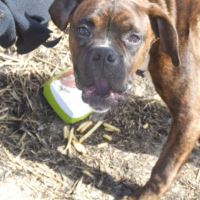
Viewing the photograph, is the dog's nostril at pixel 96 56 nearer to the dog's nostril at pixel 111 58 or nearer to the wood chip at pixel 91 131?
the dog's nostril at pixel 111 58

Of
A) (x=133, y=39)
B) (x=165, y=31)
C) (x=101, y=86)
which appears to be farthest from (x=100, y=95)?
Answer: (x=165, y=31)

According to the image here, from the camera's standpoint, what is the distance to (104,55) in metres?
2.48

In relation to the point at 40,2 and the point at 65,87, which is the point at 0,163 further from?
the point at 40,2

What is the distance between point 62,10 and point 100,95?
0.83 m

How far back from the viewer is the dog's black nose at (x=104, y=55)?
8.14 ft

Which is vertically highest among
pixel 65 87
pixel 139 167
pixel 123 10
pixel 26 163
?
pixel 123 10

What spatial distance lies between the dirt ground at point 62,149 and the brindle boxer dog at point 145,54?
39cm

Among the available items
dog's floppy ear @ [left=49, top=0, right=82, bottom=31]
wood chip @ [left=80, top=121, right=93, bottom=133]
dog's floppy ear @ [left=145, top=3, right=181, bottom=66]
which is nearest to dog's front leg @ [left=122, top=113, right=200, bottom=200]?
dog's floppy ear @ [left=145, top=3, right=181, bottom=66]

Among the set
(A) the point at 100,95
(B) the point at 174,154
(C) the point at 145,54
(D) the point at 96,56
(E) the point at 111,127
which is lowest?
(E) the point at 111,127

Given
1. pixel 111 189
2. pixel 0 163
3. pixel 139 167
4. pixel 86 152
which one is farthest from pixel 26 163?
pixel 139 167

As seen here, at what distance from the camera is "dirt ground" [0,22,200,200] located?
3.29 m

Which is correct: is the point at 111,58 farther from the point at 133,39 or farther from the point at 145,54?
the point at 145,54

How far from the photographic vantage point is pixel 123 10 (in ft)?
8.64

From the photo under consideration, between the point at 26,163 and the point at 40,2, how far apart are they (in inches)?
63.6
